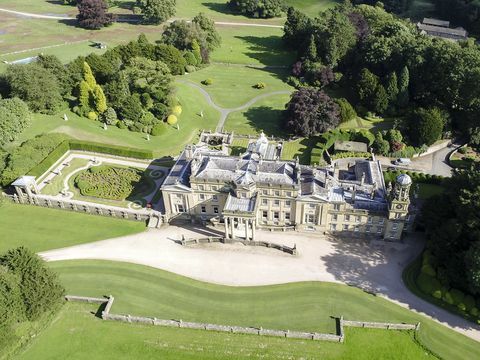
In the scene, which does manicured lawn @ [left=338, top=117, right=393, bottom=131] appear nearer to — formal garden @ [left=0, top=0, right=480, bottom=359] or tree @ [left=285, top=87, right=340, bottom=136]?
formal garden @ [left=0, top=0, right=480, bottom=359]

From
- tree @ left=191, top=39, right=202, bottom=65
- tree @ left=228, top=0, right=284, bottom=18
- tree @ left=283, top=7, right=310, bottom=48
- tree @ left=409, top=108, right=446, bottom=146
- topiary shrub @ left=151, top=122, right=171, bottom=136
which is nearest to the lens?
tree @ left=409, top=108, right=446, bottom=146

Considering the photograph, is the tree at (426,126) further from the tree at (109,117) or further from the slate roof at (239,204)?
the tree at (109,117)

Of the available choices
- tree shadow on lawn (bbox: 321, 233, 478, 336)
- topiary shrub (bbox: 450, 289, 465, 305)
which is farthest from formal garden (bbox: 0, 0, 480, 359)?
tree shadow on lawn (bbox: 321, 233, 478, 336)

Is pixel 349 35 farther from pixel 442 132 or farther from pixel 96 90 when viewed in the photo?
pixel 96 90

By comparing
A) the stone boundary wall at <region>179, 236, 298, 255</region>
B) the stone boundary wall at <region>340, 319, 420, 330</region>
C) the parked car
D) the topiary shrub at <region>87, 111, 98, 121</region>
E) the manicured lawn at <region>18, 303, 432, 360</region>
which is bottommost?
the manicured lawn at <region>18, 303, 432, 360</region>

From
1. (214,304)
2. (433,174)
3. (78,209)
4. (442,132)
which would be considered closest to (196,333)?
(214,304)

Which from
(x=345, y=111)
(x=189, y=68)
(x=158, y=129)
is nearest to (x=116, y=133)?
(x=158, y=129)

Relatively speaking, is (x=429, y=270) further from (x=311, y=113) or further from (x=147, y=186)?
(x=147, y=186)
